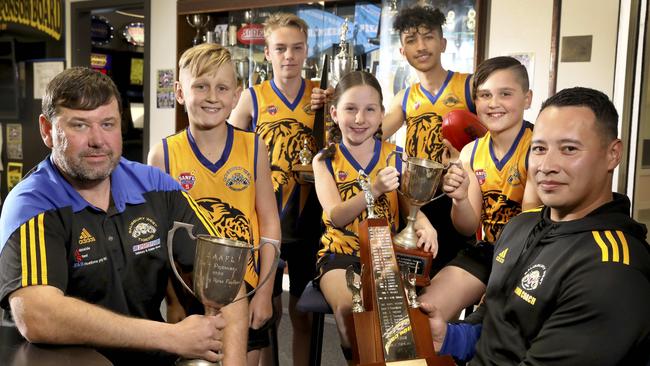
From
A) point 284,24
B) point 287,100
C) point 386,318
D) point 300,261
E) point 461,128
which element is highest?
point 284,24

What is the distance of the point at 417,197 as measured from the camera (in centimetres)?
201

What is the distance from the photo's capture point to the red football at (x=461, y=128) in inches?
101

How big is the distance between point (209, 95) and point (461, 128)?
3.50 feet

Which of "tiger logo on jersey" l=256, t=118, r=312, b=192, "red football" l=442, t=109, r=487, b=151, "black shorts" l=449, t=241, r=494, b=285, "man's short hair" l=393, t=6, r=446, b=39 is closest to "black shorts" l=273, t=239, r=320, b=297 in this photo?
"tiger logo on jersey" l=256, t=118, r=312, b=192

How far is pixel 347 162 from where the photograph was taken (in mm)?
2432

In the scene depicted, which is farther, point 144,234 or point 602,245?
point 144,234

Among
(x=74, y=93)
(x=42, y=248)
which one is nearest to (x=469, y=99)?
(x=74, y=93)

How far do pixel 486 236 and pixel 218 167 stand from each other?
40.9 inches

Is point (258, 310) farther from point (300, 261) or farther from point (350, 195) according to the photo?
point (300, 261)

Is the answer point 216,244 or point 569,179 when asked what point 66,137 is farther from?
point 569,179

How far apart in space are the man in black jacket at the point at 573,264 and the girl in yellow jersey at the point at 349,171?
0.62 meters

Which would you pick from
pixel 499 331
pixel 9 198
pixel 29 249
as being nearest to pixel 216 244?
pixel 29 249

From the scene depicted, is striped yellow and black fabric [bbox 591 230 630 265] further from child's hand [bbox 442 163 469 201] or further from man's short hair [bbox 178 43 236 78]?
A: man's short hair [bbox 178 43 236 78]

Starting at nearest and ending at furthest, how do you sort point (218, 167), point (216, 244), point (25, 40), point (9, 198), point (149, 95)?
point (216, 244) → point (9, 198) → point (218, 167) → point (149, 95) → point (25, 40)
